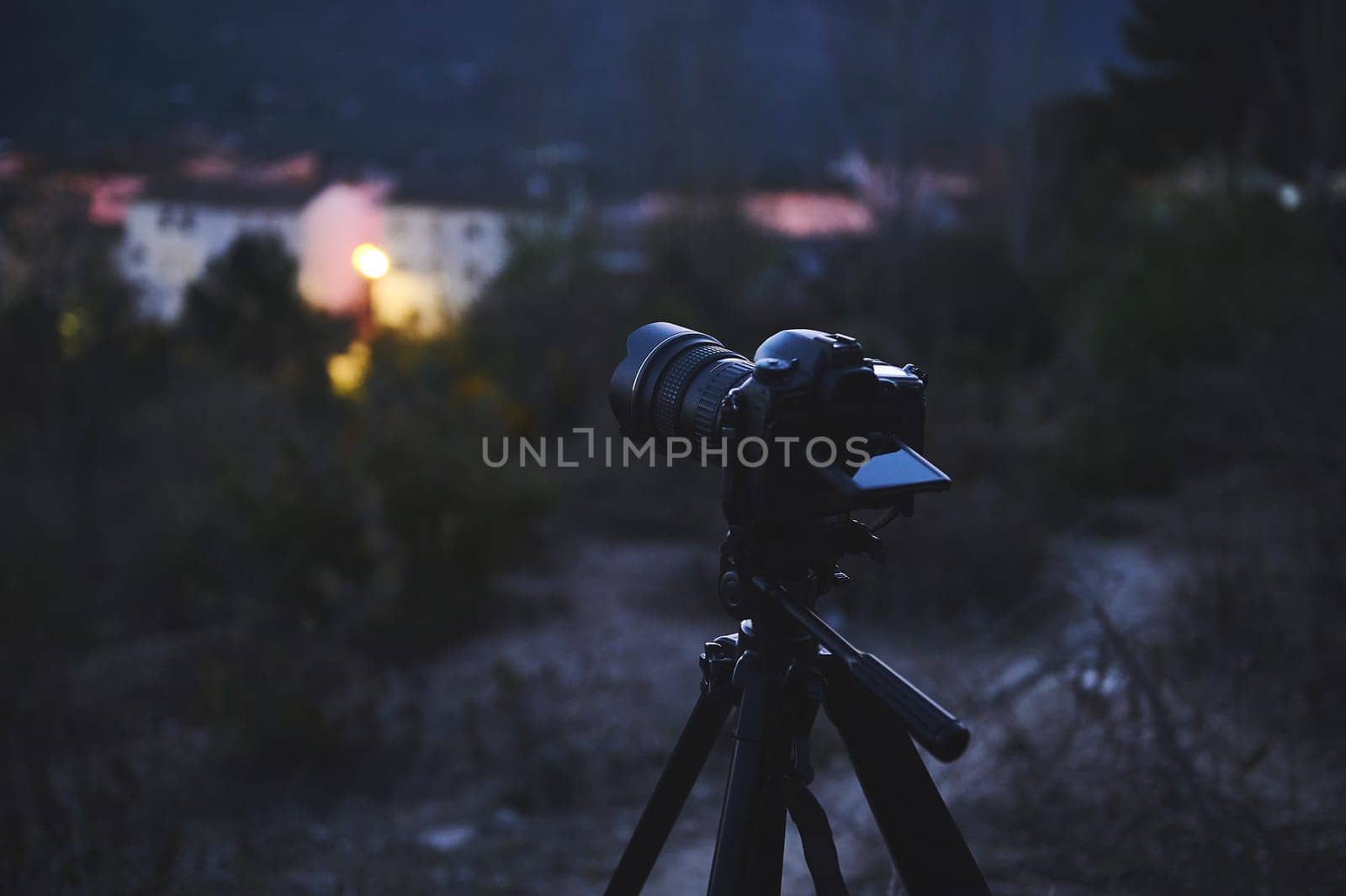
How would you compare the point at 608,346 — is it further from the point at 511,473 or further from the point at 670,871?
the point at 670,871

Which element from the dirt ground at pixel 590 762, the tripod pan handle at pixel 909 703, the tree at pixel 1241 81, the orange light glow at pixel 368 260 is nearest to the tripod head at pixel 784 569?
the tripod pan handle at pixel 909 703

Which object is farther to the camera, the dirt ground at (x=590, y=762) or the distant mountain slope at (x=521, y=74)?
the distant mountain slope at (x=521, y=74)

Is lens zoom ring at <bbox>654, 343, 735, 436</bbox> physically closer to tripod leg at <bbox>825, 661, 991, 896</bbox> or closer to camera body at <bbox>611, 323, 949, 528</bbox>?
camera body at <bbox>611, 323, 949, 528</bbox>

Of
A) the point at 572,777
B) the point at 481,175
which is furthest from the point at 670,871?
the point at 481,175

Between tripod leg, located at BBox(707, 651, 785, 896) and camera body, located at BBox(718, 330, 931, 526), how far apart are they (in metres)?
0.25

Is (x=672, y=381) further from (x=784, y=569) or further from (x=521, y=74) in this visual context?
(x=521, y=74)

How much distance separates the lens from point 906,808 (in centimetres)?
162

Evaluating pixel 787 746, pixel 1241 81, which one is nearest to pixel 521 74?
pixel 1241 81

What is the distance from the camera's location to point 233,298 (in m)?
8.47

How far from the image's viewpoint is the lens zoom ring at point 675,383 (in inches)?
75.3

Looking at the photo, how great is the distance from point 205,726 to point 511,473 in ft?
6.60

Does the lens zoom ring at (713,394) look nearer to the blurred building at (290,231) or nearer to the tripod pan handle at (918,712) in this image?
the tripod pan handle at (918,712)

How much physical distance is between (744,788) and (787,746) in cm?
13

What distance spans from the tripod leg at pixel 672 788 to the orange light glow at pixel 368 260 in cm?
512
